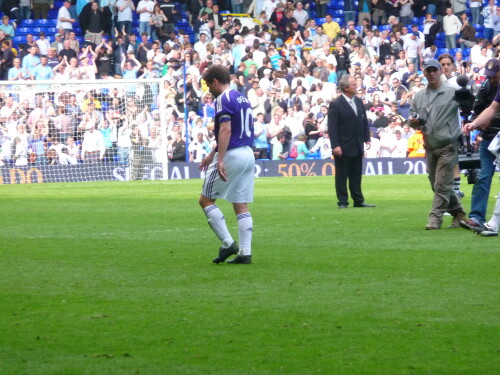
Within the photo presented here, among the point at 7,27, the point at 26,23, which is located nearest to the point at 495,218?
the point at 7,27

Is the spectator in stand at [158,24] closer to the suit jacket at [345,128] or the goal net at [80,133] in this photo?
the goal net at [80,133]

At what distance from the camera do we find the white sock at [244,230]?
10.0 meters

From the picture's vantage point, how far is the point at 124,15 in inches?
1410

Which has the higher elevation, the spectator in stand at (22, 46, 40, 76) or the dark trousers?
the spectator in stand at (22, 46, 40, 76)

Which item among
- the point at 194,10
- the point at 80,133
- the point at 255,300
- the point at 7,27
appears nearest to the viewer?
the point at 255,300

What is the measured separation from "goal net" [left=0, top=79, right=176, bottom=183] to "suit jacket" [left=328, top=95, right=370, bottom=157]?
39.1 ft

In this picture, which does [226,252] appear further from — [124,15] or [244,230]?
[124,15]

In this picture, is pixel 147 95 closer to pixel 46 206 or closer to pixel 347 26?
pixel 347 26

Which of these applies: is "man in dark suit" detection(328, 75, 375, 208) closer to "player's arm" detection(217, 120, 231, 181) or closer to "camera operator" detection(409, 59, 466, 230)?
"camera operator" detection(409, 59, 466, 230)

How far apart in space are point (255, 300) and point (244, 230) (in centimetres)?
222

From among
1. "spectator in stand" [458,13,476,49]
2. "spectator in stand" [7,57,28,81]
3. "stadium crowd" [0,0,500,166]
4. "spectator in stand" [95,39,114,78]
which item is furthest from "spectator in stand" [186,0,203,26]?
"spectator in stand" [458,13,476,49]

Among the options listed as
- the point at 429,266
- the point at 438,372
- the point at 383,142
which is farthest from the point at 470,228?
the point at 383,142

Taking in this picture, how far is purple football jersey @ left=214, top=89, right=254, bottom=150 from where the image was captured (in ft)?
32.3

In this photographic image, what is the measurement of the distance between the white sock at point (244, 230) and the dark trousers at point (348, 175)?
7558 millimetres
